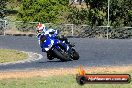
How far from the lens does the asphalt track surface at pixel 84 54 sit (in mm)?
20094

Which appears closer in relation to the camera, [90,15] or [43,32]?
[43,32]

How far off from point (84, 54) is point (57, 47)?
14.6ft

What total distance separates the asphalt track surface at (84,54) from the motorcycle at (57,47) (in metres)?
0.37

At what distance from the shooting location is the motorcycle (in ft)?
69.6

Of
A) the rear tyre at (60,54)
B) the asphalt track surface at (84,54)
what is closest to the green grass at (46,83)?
the asphalt track surface at (84,54)

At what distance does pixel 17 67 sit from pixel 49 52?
8.39ft

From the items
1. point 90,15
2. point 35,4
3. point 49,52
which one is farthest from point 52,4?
point 49,52

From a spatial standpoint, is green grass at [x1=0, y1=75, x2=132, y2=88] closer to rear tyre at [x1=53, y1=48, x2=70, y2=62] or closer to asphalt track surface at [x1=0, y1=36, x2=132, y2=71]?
asphalt track surface at [x1=0, y1=36, x2=132, y2=71]

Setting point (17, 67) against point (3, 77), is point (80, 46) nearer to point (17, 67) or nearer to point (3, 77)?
point (17, 67)

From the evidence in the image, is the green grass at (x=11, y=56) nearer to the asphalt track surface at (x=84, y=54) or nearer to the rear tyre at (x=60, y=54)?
the asphalt track surface at (x=84, y=54)

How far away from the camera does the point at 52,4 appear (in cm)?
4297

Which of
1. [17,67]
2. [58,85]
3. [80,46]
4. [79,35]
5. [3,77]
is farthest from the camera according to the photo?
[79,35]

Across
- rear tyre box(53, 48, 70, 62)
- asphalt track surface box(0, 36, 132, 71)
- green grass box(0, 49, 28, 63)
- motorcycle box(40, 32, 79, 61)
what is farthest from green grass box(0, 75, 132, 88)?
green grass box(0, 49, 28, 63)

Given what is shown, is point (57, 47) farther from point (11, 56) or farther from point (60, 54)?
point (11, 56)
